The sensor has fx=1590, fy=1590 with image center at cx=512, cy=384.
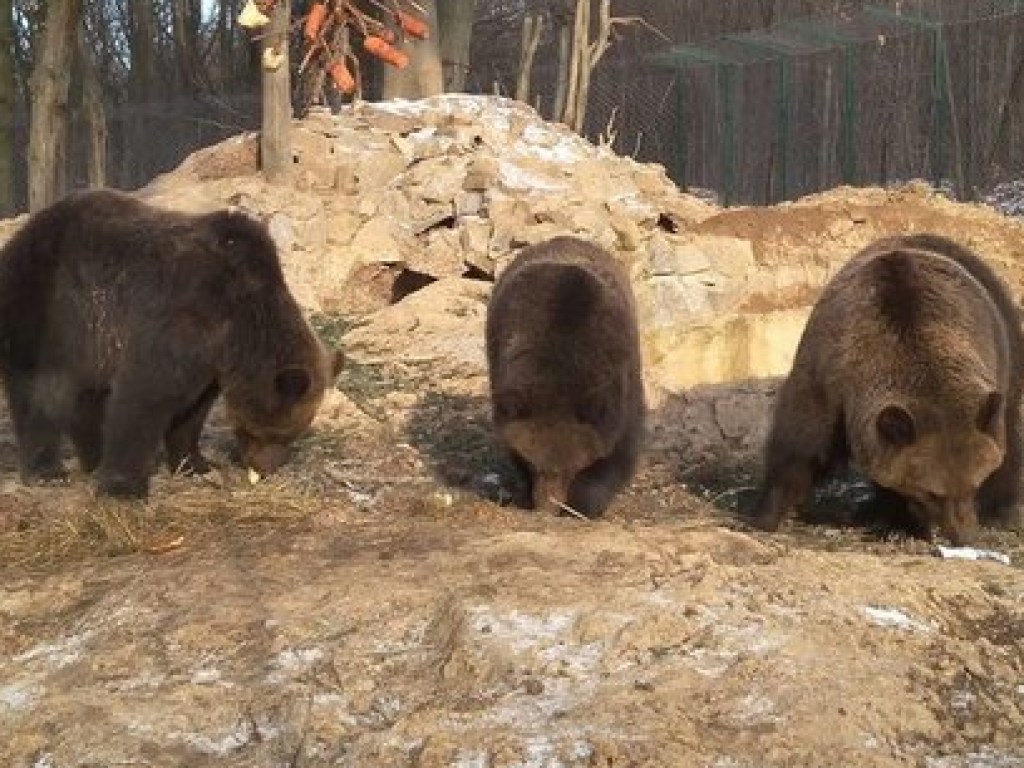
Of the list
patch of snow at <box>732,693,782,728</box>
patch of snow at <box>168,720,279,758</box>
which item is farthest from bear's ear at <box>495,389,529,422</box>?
patch of snow at <box>168,720,279,758</box>

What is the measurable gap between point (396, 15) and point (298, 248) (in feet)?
31.0

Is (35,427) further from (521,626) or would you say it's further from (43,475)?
(521,626)

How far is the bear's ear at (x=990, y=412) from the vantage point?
26.9ft

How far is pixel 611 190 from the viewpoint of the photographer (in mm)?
15570

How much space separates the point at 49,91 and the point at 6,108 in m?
6.62

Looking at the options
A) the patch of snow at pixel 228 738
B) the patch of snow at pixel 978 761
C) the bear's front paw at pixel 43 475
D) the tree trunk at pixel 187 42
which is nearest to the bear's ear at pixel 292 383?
the bear's front paw at pixel 43 475

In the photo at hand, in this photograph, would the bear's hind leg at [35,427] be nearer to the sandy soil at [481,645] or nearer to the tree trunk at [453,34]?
the sandy soil at [481,645]

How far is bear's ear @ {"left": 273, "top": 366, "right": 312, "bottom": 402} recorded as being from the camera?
9258 millimetres

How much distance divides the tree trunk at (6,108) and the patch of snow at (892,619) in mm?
18166

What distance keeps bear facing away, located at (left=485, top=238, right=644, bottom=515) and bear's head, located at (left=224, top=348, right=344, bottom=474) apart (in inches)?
41.6

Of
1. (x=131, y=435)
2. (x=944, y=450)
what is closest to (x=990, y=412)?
(x=944, y=450)

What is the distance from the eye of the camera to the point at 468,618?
20.7ft

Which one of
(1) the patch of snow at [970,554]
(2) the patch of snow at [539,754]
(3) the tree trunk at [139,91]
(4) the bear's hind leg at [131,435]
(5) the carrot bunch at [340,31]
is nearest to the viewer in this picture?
(5) the carrot bunch at [340,31]

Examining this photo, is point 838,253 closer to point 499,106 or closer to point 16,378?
point 499,106
